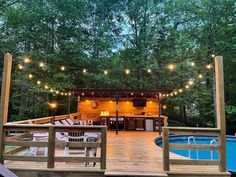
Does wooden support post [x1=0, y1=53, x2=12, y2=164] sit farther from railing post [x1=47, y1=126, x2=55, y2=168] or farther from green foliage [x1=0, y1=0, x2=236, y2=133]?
green foliage [x1=0, y1=0, x2=236, y2=133]

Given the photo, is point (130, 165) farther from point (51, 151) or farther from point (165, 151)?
point (51, 151)

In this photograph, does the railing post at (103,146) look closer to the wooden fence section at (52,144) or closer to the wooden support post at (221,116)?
the wooden fence section at (52,144)

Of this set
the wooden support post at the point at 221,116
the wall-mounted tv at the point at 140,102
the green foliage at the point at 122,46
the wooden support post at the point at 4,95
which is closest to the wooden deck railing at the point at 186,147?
the wooden support post at the point at 221,116

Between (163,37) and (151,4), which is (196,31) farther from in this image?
(151,4)

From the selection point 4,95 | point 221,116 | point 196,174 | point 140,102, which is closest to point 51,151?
point 4,95

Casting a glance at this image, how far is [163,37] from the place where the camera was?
60.3ft

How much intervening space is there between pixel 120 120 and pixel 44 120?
560 cm

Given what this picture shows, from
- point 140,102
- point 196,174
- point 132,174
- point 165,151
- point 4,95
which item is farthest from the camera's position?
point 140,102

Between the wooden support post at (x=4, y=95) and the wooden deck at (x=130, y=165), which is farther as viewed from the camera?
the wooden support post at (x=4, y=95)

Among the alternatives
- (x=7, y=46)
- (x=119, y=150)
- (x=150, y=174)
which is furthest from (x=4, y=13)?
(x=150, y=174)

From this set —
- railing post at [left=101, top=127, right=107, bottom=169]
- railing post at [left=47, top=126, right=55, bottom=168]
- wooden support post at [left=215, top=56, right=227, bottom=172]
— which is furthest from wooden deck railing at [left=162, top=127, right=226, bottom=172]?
railing post at [left=47, top=126, right=55, bottom=168]

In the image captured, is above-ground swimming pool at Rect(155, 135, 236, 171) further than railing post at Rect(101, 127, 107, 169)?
Yes

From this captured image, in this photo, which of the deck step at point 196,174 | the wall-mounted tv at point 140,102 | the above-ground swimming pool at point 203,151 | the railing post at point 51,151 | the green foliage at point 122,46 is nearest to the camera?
the deck step at point 196,174

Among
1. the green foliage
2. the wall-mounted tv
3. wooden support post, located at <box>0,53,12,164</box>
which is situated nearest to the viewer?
wooden support post, located at <box>0,53,12,164</box>
